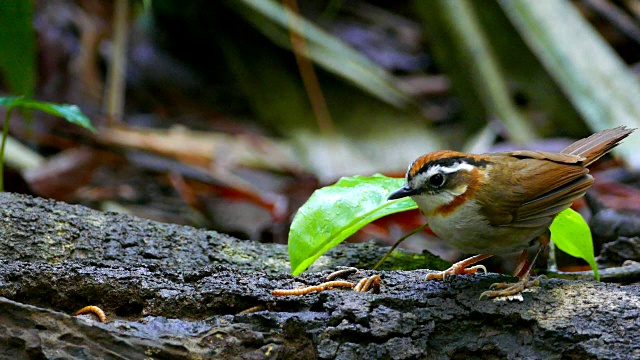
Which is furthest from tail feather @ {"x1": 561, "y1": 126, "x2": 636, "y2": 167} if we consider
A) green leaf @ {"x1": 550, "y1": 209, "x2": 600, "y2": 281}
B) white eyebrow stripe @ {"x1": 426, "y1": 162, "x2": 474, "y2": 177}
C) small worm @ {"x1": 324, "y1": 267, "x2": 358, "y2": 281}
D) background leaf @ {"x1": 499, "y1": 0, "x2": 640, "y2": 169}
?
background leaf @ {"x1": 499, "y1": 0, "x2": 640, "y2": 169}

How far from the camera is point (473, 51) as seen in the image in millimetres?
7227

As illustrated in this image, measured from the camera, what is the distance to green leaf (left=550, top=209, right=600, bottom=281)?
333cm

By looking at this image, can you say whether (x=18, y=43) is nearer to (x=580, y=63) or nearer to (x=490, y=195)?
(x=490, y=195)

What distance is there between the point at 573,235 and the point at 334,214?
109 centimetres

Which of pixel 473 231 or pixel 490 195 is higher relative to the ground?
pixel 490 195

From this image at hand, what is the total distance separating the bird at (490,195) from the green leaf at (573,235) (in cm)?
16

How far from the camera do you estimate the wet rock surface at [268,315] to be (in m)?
2.32

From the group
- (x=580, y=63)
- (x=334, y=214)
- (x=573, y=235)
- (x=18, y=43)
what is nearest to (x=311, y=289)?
(x=334, y=214)

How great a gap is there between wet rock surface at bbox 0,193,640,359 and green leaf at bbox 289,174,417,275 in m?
0.10

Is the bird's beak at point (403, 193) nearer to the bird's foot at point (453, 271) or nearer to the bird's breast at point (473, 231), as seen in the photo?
the bird's breast at point (473, 231)

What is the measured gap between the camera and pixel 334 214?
10.1 feet

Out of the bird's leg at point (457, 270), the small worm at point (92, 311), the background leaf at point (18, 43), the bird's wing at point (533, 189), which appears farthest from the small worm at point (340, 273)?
the background leaf at point (18, 43)

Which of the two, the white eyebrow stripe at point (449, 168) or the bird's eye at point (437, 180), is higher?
the white eyebrow stripe at point (449, 168)

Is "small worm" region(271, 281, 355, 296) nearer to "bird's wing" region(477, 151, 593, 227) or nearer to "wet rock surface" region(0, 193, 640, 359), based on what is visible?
"wet rock surface" region(0, 193, 640, 359)
